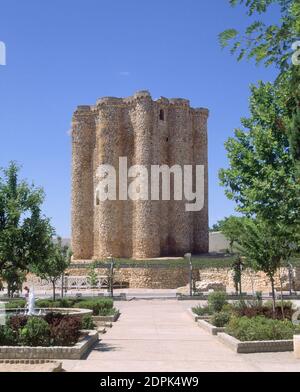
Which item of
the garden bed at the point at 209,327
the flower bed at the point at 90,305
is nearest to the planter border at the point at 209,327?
the garden bed at the point at 209,327

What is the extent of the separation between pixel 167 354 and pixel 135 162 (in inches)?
1487

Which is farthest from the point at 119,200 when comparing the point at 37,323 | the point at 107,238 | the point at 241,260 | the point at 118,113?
the point at 37,323

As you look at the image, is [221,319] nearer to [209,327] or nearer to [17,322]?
[209,327]

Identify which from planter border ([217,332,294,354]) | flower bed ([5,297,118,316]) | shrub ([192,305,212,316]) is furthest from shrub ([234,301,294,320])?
flower bed ([5,297,118,316])

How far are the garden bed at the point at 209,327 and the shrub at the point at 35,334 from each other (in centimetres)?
527

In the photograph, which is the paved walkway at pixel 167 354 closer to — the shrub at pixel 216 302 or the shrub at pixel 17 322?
the shrub at pixel 17 322

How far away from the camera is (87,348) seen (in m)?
12.4

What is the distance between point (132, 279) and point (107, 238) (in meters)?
6.11

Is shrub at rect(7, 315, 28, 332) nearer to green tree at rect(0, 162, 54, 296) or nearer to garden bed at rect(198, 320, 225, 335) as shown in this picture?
green tree at rect(0, 162, 54, 296)

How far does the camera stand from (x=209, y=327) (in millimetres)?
16234

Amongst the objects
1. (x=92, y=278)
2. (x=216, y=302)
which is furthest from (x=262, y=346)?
(x=92, y=278)

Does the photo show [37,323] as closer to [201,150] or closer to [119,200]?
[119,200]

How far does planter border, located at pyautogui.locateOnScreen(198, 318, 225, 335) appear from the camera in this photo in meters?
15.7

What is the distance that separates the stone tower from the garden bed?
29.9 m
